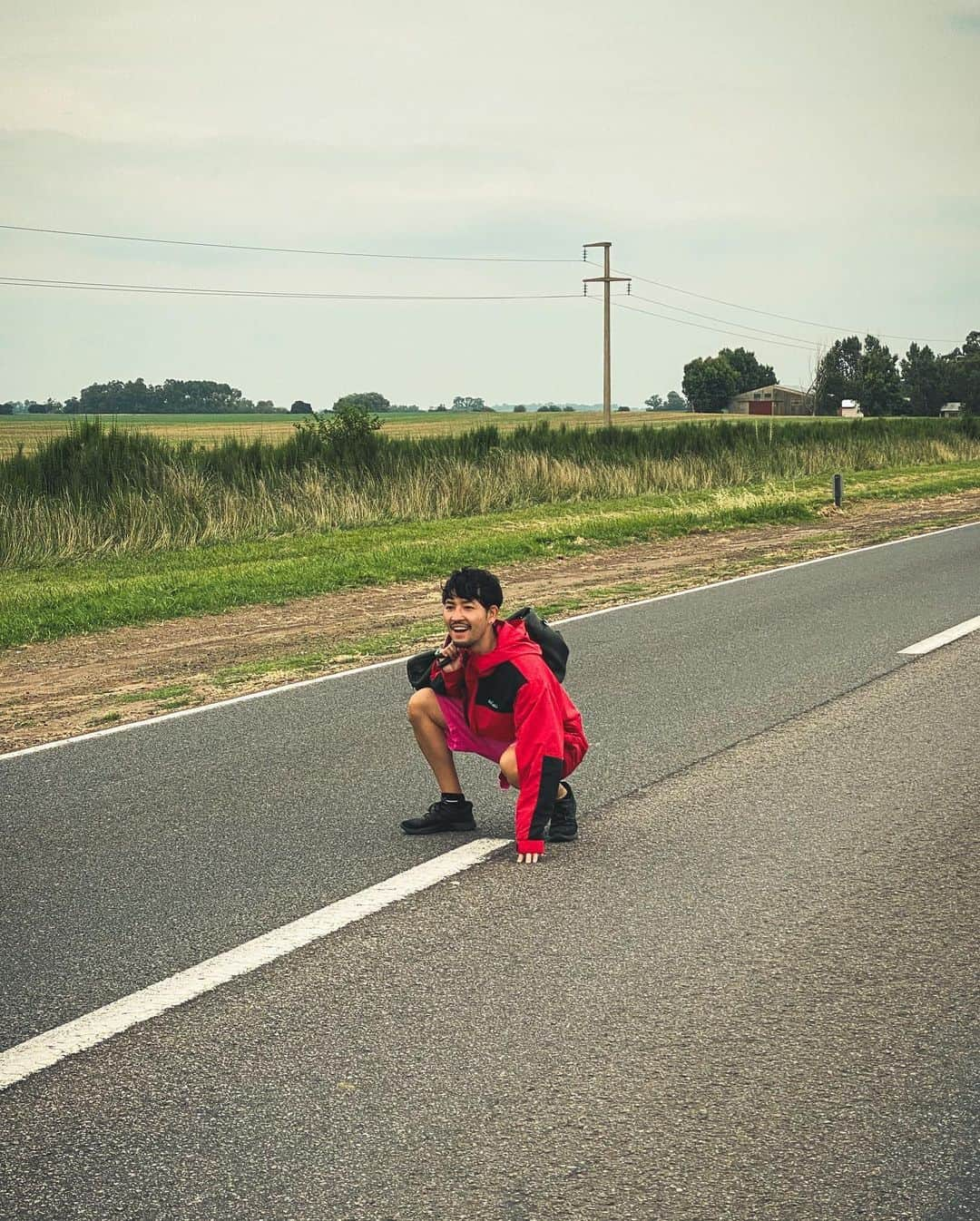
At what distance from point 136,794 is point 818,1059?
13.5ft

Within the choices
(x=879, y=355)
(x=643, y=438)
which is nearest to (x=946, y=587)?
(x=643, y=438)

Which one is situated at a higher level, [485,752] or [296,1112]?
[485,752]

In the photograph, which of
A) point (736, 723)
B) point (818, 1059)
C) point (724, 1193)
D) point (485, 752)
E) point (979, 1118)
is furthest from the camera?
point (736, 723)

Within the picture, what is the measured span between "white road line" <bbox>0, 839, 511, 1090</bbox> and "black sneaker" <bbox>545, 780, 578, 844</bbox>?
11.6 inches

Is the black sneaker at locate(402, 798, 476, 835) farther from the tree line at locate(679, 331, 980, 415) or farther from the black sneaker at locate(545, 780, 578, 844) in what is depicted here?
the tree line at locate(679, 331, 980, 415)

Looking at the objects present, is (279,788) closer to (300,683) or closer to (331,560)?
(300,683)

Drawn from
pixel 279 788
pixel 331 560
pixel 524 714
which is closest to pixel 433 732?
pixel 524 714

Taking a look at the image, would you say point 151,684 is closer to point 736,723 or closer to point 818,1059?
point 736,723

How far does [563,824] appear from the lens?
5859 mm

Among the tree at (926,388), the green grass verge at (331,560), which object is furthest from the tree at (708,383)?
the green grass verge at (331,560)

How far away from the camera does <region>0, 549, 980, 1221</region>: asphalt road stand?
10.4 ft

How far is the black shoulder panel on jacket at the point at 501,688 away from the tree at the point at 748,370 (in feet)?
489

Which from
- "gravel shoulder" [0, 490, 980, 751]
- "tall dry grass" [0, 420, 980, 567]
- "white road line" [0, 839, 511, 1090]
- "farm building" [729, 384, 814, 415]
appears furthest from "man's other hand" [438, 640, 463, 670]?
"farm building" [729, 384, 814, 415]

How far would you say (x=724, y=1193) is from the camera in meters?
3.12
